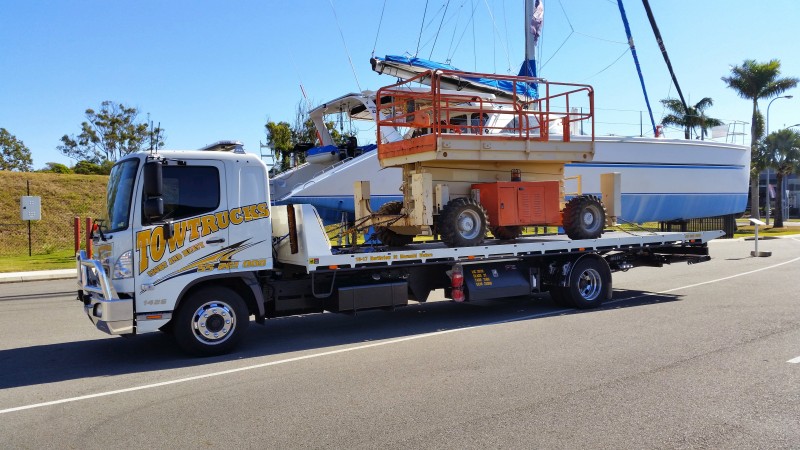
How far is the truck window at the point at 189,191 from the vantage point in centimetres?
714

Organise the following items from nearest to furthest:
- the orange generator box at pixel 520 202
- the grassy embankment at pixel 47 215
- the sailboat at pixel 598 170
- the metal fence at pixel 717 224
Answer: the orange generator box at pixel 520 202 → the sailboat at pixel 598 170 → the grassy embankment at pixel 47 215 → the metal fence at pixel 717 224

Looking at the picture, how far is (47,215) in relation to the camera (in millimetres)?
26391

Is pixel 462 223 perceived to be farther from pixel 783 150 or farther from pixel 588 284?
pixel 783 150

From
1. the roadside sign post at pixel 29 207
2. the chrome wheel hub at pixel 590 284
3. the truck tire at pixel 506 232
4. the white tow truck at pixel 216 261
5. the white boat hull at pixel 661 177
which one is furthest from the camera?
the roadside sign post at pixel 29 207

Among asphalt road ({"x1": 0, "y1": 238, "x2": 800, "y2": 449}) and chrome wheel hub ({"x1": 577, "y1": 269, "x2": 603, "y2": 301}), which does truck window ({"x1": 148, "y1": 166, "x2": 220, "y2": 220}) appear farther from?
chrome wheel hub ({"x1": 577, "y1": 269, "x2": 603, "y2": 301})

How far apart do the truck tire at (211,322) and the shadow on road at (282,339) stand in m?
0.16

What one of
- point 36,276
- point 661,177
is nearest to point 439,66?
point 661,177

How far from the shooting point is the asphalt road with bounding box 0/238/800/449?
467 cm

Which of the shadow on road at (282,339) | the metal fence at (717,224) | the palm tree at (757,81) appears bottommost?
the shadow on road at (282,339)

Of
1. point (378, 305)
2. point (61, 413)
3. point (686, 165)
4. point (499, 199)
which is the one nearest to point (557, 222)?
point (499, 199)

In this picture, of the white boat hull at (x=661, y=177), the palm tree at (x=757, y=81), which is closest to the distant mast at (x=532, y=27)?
the white boat hull at (x=661, y=177)

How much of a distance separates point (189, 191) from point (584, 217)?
671 centimetres

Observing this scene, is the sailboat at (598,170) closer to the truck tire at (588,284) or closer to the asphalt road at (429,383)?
the truck tire at (588,284)

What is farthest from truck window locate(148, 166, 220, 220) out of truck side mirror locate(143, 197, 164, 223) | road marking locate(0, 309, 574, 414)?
road marking locate(0, 309, 574, 414)
